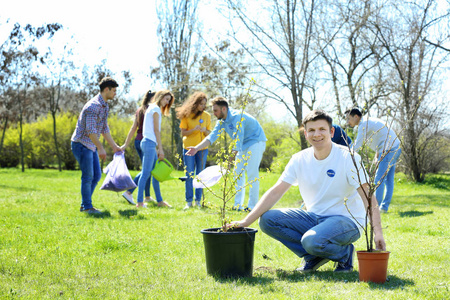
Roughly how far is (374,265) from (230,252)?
1.01 meters

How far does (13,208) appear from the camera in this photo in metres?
6.95

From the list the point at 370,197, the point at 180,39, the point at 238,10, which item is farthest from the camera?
the point at 180,39

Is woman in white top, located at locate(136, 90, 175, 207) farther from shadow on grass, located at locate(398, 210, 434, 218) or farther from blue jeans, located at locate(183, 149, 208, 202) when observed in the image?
shadow on grass, located at locate(398, 210, 434, 218)

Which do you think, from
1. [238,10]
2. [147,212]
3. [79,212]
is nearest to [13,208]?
[79,212]

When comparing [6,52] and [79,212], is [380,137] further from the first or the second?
[6,52]

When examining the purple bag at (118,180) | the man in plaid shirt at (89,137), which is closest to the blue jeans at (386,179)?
the purple bag at (118,180)

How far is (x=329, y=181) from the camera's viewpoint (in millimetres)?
3666

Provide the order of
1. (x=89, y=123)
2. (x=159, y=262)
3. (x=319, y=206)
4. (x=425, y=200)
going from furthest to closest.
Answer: (x=425, y=200), (x=89, y=123), (x=159, y=262), (x=319, y=206)

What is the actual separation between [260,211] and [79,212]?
3.89m

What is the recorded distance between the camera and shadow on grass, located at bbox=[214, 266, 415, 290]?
3098mm

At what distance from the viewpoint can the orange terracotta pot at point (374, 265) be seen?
304 centimetres

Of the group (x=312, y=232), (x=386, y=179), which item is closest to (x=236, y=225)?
(x=312, y=232)

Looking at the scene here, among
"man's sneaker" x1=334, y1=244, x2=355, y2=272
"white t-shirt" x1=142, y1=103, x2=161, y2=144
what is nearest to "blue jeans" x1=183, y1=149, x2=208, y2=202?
"white t-shirt" x1=142, y1=103, x2=161, y2=144

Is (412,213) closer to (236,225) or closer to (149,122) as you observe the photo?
(149,122)
